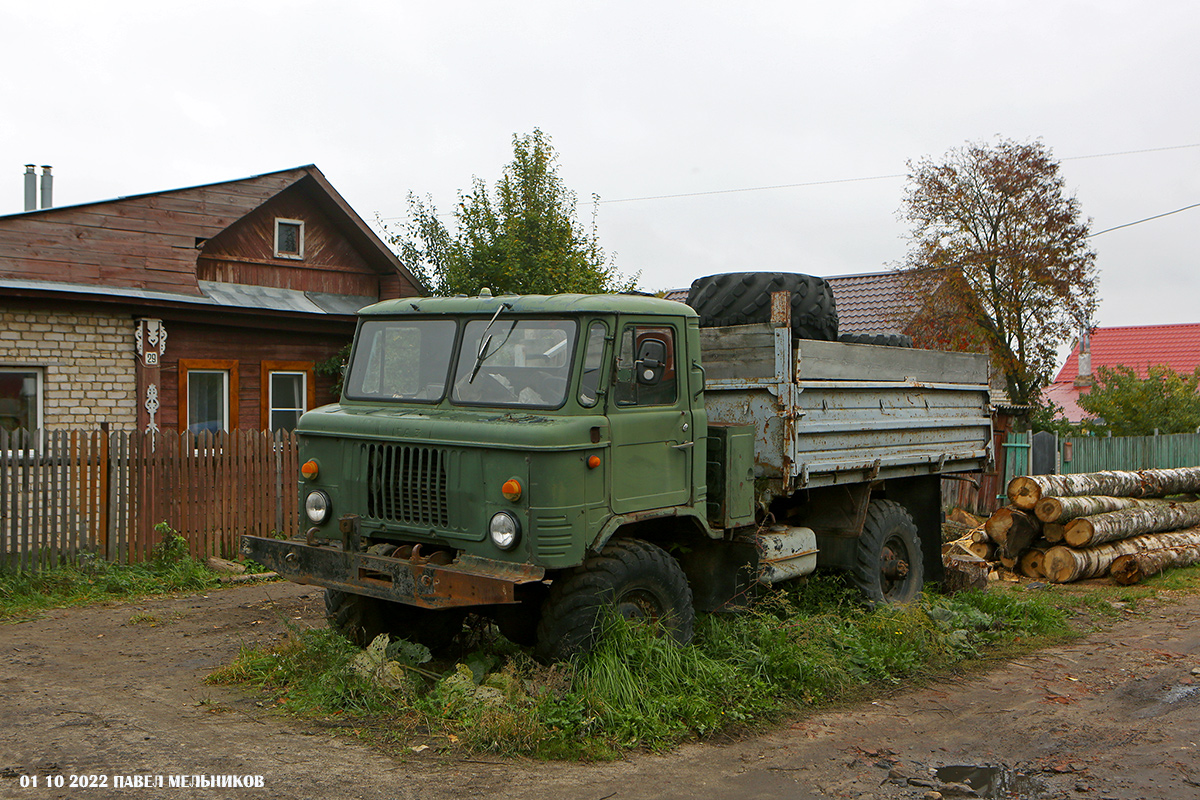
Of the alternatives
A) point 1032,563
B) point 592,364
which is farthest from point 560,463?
point 1032,563

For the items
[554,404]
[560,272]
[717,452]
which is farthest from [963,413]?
[560,272]

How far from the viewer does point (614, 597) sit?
19.3 ft

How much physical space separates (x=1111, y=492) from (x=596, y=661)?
8.66 meters

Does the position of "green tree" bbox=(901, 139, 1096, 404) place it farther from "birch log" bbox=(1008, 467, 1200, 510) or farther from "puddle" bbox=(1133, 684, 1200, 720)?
"puddle" bbox=(1133, 684, 1200, 720)

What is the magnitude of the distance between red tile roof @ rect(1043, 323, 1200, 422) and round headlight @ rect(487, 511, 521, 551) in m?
29.5

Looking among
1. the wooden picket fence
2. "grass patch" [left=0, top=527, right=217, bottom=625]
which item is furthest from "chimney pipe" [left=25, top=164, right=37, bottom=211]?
"grass patch" [left=0, top=527, right=217, bottom=625]

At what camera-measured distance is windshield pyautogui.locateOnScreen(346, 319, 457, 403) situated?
6359 millimetres

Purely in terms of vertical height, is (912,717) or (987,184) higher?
(987,184)

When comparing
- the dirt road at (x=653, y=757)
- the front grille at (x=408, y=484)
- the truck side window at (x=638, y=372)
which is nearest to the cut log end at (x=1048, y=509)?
the dirt road at (x=653, y=757)

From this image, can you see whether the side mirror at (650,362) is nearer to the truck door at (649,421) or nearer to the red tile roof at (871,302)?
the truck door at (649,421)

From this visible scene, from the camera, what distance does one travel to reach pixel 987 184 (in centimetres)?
1672

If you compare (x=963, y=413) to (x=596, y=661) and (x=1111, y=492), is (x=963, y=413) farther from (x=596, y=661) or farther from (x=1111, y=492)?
(x=596, y=661)

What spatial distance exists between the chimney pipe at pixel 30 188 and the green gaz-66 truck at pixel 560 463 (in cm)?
1317

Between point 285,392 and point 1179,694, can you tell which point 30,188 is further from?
point 1179,694
